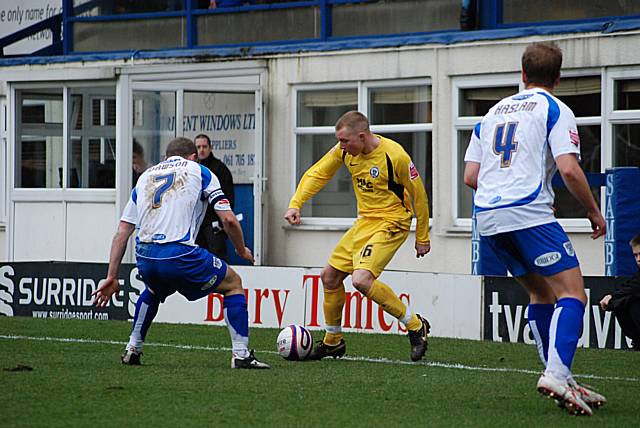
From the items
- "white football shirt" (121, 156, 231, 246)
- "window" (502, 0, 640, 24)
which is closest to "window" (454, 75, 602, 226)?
"window" (502, 0, 640, 24)

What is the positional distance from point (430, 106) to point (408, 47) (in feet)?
2.89

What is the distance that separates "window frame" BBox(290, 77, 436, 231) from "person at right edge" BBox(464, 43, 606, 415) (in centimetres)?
1066

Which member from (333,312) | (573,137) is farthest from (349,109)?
(573,137)

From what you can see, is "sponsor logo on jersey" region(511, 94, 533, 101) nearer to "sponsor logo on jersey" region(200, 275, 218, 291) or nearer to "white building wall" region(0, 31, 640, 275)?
"sponsor logo on jersey" region(200, 275, 218, 291)

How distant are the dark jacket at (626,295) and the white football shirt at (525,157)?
3.27 metres

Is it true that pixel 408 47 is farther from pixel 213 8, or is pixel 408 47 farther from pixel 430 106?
pixel 213 8

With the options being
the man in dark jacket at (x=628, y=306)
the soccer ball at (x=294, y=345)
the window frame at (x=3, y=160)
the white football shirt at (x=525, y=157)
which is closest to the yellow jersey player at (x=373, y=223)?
the soccer ball at (x=294, y=345)

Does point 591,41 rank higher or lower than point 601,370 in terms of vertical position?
higher

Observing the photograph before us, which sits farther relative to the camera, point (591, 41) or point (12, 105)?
point (12, 105)

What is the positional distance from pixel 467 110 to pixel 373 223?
25.3ft

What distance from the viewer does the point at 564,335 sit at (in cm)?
734

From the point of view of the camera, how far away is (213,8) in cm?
2073

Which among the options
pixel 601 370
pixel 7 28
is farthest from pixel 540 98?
pixel 7 28

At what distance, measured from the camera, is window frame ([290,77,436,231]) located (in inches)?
736
